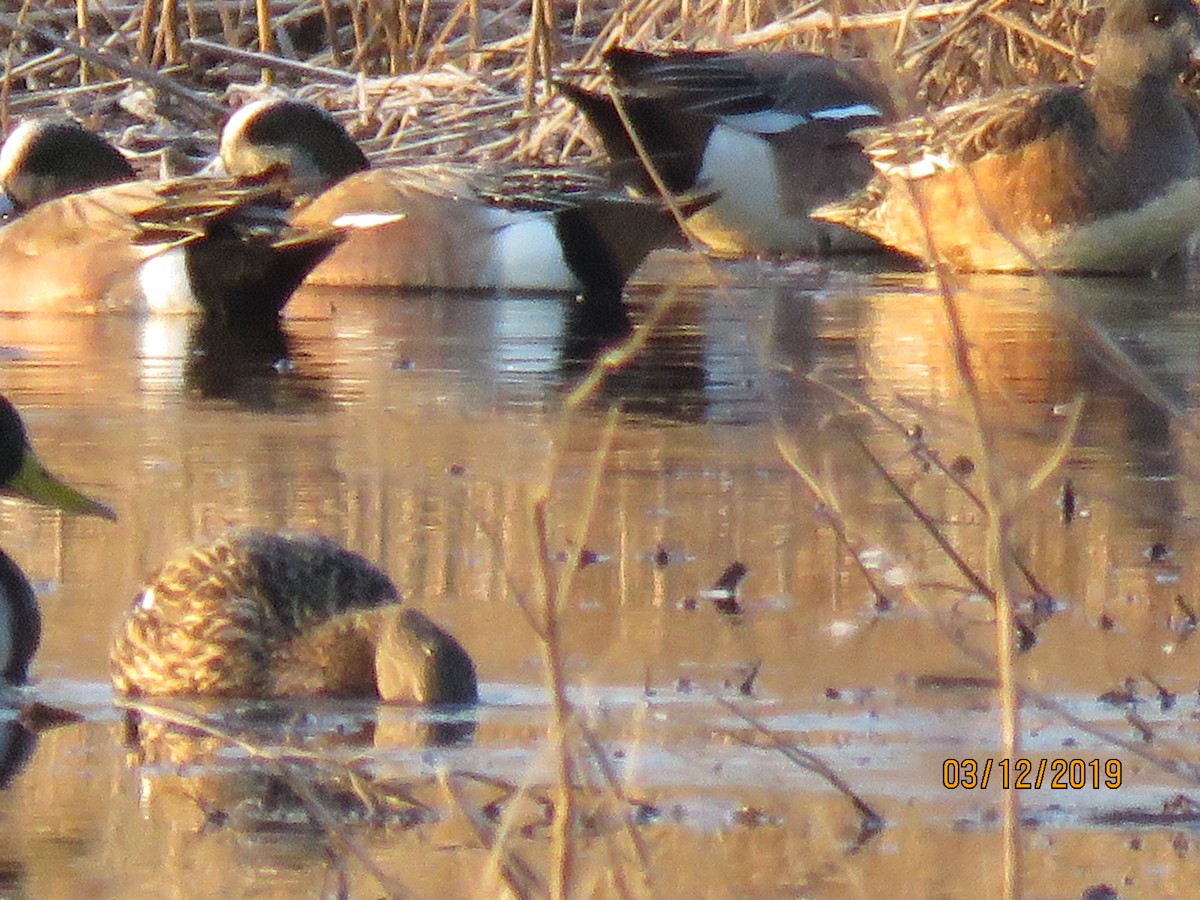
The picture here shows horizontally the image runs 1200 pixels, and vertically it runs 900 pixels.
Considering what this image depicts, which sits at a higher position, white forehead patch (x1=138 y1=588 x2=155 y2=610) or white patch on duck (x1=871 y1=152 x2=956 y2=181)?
white forehead patch (x1=138 y1=588 x2=155 y2=610)

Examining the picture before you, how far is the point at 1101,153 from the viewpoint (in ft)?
36.1

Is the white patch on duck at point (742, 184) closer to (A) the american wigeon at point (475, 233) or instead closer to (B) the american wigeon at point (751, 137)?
(B) the american wigeon at point (751, 137)

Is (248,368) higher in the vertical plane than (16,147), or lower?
lower

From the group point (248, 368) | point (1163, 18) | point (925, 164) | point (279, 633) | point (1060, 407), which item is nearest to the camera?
point (279, 633)

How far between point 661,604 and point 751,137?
7.50m

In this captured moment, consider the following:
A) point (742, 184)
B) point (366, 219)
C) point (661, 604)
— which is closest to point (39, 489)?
point (661, 604)

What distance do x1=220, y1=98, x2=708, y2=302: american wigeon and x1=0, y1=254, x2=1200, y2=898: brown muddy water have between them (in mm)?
1549

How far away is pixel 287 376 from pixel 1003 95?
3.86 m

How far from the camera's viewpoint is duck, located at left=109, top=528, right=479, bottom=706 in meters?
4.47

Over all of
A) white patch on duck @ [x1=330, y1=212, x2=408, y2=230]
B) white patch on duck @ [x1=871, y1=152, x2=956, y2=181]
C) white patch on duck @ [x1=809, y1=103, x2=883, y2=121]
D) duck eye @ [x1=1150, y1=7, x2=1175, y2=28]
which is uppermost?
duck eye @ [x1=1150, y1=7, x2=1175, y2=28]
